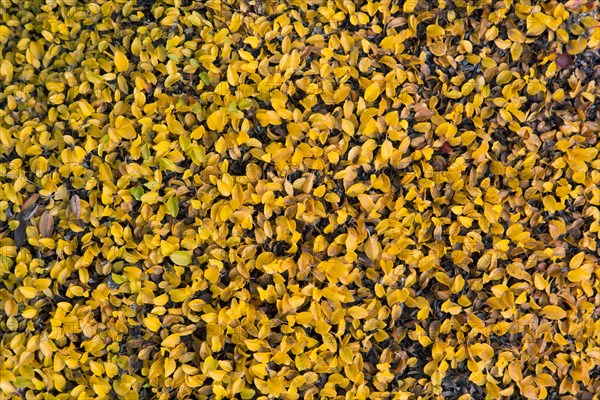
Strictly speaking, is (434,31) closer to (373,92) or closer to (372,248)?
(373,92)

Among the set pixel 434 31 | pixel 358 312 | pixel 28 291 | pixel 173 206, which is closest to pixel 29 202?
pixel 28 291

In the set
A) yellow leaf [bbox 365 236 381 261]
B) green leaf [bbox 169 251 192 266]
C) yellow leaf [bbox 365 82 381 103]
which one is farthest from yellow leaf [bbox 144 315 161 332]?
yellow leaf [bbox 365 82 381 103]

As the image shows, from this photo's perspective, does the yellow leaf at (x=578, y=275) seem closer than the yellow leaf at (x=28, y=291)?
No

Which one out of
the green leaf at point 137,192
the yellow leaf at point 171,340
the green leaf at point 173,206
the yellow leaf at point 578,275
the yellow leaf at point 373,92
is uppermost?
the yellow leaf at point 373,92

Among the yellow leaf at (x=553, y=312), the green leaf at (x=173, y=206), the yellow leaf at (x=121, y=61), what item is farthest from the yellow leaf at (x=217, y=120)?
the yellow leaf at (x=553, y=312)

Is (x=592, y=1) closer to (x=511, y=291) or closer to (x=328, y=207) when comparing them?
(x=511, y=291)

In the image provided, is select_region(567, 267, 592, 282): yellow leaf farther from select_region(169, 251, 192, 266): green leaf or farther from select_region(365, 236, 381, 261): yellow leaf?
select_region(169, 251, 192, 266): green leaf

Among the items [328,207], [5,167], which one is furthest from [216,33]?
[5,167]

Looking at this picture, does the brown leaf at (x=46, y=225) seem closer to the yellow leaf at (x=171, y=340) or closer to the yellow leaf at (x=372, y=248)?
the yellow leaf at (x=171, y=340)
